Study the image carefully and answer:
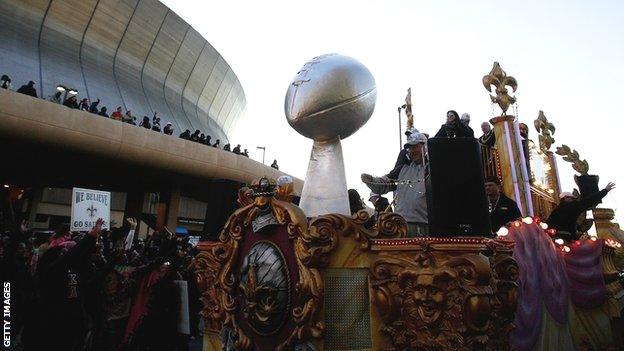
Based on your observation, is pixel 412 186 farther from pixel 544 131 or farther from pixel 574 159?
pixel 544 131

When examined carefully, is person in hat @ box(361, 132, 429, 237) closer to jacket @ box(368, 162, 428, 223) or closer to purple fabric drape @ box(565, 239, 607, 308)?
jacket @ box(368, 162, 428, 223)

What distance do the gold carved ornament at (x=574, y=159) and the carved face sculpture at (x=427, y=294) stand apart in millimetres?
9812

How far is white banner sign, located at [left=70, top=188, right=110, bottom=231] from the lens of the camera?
27.1 feet

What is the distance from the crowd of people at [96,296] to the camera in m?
5.29

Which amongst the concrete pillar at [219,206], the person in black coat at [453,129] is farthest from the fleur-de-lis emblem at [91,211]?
the person in black coat at [453,129]

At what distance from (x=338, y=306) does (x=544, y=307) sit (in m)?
3.09

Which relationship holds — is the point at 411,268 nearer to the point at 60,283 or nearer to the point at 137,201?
the point at 60,283

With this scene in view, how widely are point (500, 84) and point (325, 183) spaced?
774cm

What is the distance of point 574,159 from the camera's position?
10.8 m

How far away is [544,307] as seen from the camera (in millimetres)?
4988

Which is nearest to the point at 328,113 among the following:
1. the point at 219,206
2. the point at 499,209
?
the point at 219,206

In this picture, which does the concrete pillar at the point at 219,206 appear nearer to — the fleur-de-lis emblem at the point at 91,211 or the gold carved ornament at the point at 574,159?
the fleur-de-lis emblem at the point at 91,211

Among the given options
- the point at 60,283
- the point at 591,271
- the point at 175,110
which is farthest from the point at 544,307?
the point at 175,110

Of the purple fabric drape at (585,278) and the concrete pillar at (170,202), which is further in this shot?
the concrete pillar at (170,202)
